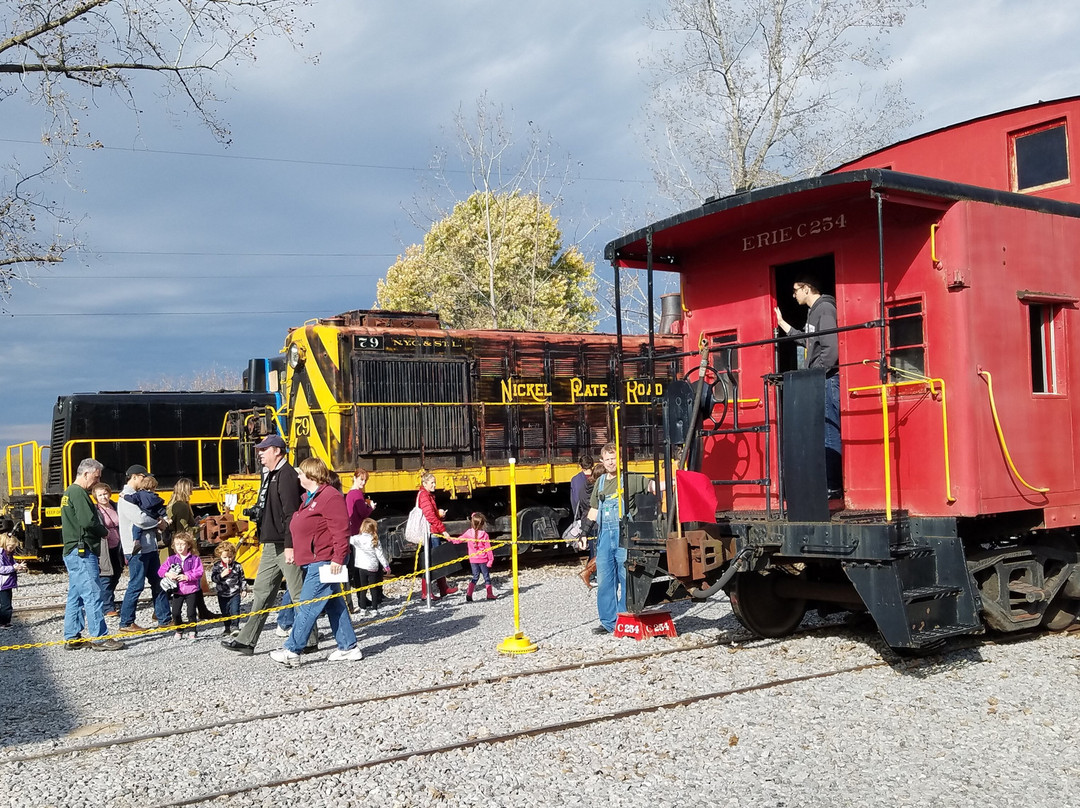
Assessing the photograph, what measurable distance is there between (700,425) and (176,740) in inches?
163

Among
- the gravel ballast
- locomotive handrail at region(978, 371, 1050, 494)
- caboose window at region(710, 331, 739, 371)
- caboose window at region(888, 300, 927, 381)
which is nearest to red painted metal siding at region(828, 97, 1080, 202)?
caboose window at region(710, 331, 739, 371)

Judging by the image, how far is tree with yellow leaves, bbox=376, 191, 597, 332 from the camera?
94.5 ft

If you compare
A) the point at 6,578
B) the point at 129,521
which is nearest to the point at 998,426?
the point at 129,521

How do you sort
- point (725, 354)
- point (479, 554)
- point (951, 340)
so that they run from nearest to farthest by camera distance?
1. point (951, 340)
2. point (725, 354)
3. point (479, 554)

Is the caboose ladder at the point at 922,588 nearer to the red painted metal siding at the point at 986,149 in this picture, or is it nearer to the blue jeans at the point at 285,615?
the red painted metal siding at the point at 986,149

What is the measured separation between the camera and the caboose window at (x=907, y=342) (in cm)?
641

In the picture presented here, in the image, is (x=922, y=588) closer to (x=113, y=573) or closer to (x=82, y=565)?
(x=82, y=565)

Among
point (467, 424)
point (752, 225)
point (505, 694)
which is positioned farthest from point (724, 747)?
point (467, 424)

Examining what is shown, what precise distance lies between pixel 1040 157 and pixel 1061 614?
3859 millimetres

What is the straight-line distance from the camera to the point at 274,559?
7.95 meters

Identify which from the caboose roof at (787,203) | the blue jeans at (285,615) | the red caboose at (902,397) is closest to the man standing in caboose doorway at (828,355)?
the red caboose at (902,397)

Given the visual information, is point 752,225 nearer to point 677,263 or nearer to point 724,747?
point 677,263

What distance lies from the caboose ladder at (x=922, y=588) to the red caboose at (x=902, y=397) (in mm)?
13

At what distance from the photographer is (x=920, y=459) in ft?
21.1
